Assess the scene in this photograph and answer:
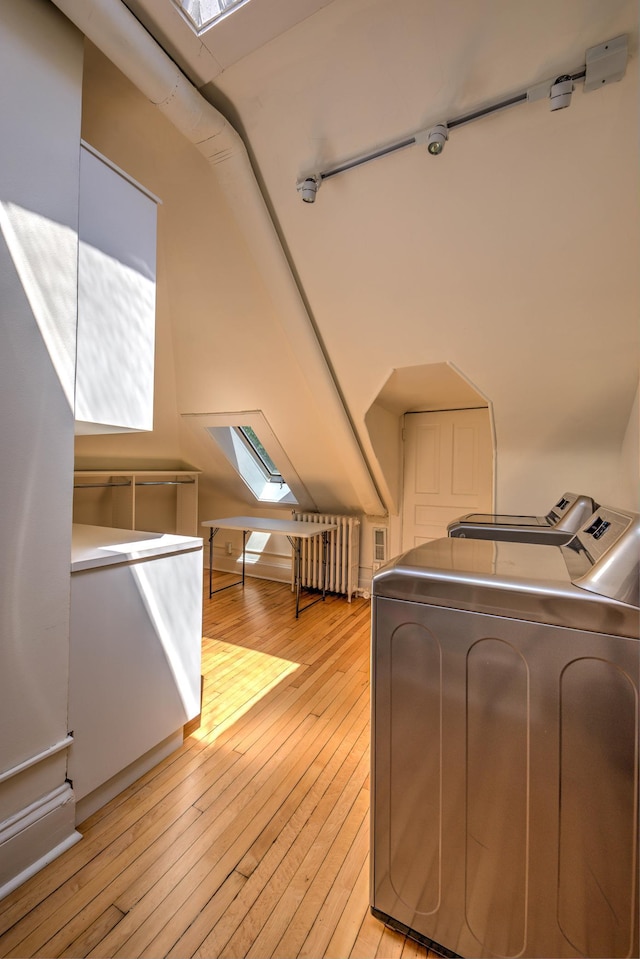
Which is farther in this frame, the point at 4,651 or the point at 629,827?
the point at 4,651

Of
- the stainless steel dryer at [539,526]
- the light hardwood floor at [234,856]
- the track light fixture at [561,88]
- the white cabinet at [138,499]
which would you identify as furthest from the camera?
the white cabinet at [138,499]

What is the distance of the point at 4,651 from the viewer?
4.01 ft

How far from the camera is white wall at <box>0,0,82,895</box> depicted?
47.6 inches

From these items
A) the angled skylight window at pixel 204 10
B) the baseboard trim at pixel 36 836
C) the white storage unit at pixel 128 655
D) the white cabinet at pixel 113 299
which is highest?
the angled skylight window at pixel 204 10

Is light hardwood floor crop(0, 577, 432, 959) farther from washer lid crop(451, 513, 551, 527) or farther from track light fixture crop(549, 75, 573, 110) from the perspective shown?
track light fixture crop(549, 75, 573, 110)

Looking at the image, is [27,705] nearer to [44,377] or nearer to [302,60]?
[44,377]

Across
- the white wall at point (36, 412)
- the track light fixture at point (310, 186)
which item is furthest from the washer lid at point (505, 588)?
the track light fixture at point (310, 186)

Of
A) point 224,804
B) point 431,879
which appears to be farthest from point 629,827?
point 224,804

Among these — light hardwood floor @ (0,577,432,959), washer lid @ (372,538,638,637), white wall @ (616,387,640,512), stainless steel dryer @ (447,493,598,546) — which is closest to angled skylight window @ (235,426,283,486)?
stainless steel dryer @ (447,493,598,546)

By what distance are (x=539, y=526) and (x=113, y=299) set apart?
2.09 meters

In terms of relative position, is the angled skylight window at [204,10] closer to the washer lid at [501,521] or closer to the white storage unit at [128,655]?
the white storage unit at [128,655]

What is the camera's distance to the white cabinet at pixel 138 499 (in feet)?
13.6

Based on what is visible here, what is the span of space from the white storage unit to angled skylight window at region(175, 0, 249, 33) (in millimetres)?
1882

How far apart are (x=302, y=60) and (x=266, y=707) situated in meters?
2.83
